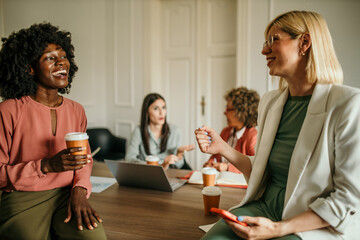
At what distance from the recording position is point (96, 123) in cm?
491

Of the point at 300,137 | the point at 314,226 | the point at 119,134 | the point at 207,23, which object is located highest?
the point at 207,23

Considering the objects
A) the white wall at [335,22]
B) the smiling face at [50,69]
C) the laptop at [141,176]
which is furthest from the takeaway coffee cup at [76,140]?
the white wall at [335,22]

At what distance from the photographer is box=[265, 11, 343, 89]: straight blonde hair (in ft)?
4.11

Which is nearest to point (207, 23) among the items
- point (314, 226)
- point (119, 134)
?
point (119, 134)

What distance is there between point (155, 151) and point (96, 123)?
225cm

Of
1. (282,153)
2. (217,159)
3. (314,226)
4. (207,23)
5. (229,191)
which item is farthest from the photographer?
(207,23)

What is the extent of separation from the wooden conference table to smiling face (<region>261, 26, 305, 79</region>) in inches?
31.1

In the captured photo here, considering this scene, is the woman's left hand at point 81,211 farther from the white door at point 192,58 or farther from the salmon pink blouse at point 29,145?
the white door at point 192,58

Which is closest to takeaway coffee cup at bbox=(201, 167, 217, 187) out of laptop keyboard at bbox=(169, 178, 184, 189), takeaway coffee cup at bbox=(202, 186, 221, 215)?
laptop keyboard at bbox=(169, 178, 184, 189)

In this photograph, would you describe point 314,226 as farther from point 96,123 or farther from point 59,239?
point 96,123

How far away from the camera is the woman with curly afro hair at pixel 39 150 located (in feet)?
4.34

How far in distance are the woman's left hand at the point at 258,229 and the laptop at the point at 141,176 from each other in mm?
721

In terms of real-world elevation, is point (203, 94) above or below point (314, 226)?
above

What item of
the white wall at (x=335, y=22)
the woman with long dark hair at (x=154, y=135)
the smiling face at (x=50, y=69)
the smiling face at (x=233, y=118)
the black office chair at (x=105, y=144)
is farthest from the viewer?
the black office chair at (x=105, y=144)
